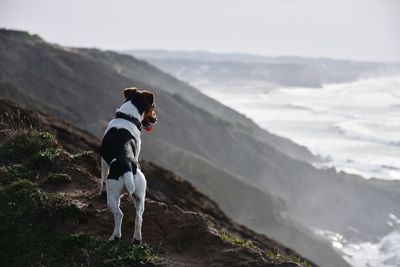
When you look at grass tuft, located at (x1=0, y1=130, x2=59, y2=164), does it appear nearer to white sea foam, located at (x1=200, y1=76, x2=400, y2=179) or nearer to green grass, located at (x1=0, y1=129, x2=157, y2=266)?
green grass, located at (x1=0, y1=129, x2=157, y2=266)

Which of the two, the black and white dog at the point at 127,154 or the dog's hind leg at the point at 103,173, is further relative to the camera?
the dog's hind leg at the point at 103,173

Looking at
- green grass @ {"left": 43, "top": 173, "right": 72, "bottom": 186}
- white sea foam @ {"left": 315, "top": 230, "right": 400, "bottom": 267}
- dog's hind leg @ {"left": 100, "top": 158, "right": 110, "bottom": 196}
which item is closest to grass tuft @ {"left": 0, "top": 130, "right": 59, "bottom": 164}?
green grass @ {"left": 43, "top": 173, "right": 72, "bottom": 186}

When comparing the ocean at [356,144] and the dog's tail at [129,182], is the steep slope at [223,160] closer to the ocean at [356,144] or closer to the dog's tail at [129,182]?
the ocean at [356,144]

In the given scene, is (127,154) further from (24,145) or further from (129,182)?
(24,145)

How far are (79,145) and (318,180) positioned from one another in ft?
195

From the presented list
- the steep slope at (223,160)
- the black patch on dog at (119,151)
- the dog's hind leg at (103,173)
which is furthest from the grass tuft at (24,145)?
the steep slope at (223,160)

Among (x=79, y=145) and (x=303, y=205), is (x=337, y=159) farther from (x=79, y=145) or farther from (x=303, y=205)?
(x=79, y=145)

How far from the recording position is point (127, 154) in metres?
8.19

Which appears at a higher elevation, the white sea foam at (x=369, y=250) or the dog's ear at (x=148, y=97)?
the dog's ear at (x=148, y=97)

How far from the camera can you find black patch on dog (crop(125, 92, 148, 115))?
375 inches

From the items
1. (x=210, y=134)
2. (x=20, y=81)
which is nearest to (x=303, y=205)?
(x=210, y=134)

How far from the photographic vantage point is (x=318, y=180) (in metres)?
76.9

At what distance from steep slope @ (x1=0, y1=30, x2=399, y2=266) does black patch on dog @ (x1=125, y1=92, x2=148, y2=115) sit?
129 ft

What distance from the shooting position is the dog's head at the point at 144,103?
31.3ft
